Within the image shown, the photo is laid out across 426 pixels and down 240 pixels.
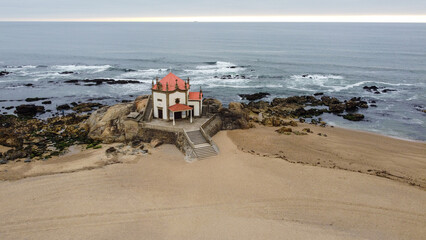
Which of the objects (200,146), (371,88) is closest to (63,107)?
(200,146)

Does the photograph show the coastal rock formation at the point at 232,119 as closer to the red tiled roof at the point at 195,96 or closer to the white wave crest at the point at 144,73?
the red tiled roof at the point at 195,96

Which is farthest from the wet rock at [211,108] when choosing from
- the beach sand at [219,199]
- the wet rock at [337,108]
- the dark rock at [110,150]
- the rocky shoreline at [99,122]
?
the wet rock at [337,108]

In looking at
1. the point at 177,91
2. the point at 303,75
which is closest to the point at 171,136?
the point at 177,91

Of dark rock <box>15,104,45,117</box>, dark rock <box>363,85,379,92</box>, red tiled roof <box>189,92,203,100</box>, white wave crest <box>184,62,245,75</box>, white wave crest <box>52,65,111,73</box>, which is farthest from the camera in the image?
white wave crest <box>52,65,111,73</box>

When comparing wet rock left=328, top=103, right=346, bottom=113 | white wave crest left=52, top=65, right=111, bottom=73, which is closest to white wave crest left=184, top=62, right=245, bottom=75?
white wave crest left=52, top=65, right=111, bottom=73

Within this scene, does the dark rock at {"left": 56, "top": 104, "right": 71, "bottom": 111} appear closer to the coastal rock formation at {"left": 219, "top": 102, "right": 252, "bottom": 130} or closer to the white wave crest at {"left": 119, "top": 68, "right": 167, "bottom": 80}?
the white wave crest at {"left": 119, "top": 68, "right": 167, "bottom": 80}
